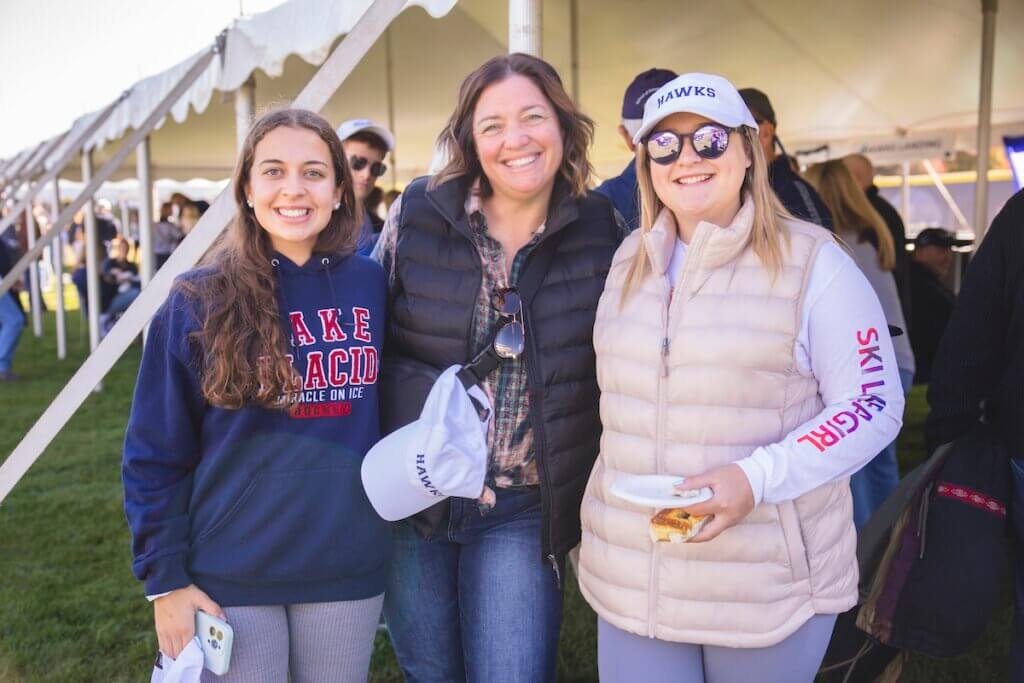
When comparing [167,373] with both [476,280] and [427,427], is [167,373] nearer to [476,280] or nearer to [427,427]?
[427,427]

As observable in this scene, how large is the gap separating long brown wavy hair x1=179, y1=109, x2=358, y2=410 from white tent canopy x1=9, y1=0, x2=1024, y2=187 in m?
2.61

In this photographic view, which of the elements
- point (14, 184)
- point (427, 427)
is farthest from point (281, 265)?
point (14, 184)

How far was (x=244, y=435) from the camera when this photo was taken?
1723 millimetres

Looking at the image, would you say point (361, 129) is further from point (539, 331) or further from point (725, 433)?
point (725, 433)

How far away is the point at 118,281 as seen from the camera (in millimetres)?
11859

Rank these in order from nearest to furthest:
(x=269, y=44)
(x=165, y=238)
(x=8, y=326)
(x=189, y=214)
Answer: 1. (x=269, y=44)
2. (x=8, y=326)
3. (x=189, y=214)
4. (x=165, y=238)

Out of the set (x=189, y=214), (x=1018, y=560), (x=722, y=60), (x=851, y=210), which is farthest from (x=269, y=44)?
(x=189, y=214)

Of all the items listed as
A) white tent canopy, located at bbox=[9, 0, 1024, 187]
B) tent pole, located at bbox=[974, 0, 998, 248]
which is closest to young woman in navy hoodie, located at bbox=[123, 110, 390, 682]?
white tent canopy, located at bbox=[9, 0, 1024, 187]

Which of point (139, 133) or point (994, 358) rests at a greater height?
point (139, 133)

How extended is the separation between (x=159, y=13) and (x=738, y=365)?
537 centimetres

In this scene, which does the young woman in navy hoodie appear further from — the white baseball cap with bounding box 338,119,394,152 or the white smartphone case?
the white baseball cap with bounding box 338,119,394,152

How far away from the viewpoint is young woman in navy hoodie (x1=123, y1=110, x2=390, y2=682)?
1682 mm

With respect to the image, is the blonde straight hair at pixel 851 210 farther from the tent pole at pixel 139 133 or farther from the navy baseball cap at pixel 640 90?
the tent pole at pixel 139 133

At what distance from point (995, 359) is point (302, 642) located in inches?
65.8
